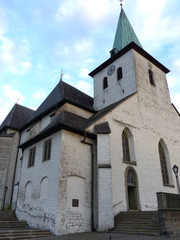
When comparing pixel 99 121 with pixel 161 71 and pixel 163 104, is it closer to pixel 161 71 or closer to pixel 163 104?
pixel 163 104

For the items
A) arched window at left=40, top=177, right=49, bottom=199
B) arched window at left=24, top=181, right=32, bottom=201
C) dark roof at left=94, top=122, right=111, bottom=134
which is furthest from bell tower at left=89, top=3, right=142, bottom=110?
arched window at left=40, top=177, right=49, bottom=199

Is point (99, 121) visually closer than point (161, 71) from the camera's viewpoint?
Yes

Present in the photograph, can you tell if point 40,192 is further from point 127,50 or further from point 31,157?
point 127,50

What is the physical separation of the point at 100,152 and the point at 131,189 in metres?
4.12

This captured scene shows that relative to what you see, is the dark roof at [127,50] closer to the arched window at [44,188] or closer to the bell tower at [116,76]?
the bell tower at [116,76]

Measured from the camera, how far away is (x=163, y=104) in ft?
68.8

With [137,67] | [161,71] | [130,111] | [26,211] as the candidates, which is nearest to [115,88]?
[137,67]

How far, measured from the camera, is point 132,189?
1445 centimetres

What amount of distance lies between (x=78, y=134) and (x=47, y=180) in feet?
11.0

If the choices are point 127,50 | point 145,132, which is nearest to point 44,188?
point 145,132

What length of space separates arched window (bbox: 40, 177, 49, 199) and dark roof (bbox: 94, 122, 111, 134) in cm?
429

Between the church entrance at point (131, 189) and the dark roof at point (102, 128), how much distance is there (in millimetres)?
3375

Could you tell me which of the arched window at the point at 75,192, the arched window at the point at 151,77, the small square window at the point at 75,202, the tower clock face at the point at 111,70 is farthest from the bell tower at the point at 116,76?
the small square window at the point at 75,202

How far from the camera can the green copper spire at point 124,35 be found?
80.7ft
